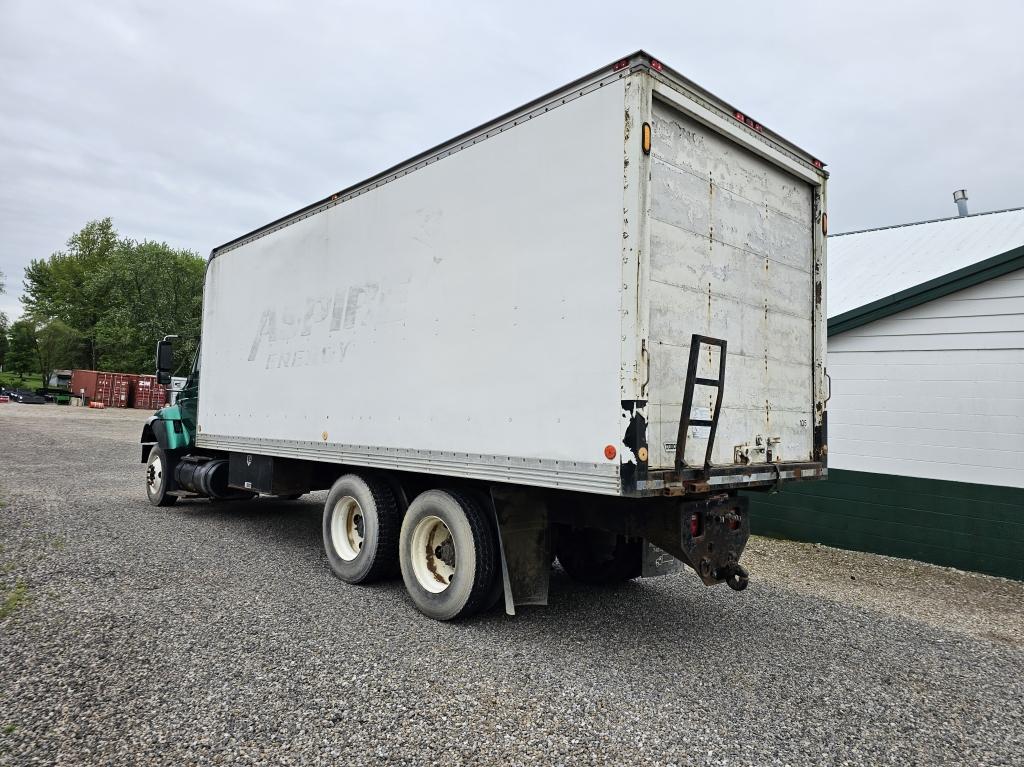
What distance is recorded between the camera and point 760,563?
729 cm

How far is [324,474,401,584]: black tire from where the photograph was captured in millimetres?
5469

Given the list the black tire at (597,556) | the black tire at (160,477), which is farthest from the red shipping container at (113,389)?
the black tire at (597,556)

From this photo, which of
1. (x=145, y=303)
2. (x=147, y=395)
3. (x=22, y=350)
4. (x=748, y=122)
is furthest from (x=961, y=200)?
(x=22, y=350)

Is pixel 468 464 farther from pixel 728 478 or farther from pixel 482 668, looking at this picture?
pixel 728 478

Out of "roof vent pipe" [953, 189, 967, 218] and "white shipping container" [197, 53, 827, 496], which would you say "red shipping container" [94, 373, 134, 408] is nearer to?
"white shipping container" [197, 53, 827, 496]

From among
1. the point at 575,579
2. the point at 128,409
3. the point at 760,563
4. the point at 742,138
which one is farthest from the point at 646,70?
the point at 128,409

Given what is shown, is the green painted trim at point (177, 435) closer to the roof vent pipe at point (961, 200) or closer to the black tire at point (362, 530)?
the black tire at point (362, 530)

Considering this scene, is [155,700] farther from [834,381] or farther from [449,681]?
[834,381]

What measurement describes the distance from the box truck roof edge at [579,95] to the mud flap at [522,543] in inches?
105

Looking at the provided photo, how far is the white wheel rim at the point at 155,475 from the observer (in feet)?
30.2

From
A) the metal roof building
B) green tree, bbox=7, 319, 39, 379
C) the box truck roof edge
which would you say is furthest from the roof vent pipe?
green tree, bbox=7, 319, 39, 379

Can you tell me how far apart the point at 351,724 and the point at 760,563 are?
5.52m

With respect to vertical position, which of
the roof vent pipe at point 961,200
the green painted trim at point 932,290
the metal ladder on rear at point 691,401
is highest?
the roof vent pipe at point 961,200

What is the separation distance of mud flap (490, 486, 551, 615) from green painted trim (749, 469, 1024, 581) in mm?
5140
